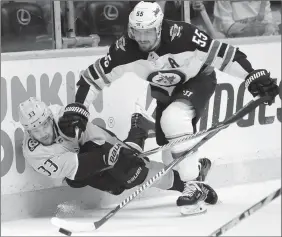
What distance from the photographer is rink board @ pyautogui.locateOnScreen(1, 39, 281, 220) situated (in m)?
3.30

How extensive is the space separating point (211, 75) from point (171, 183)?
51 centimetres

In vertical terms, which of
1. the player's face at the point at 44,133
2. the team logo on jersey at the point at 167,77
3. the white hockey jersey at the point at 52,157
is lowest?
the white hockey jersey at the point at 52,157

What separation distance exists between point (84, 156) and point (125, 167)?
0.69 ft

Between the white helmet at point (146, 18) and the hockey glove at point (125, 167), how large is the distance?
52 cm

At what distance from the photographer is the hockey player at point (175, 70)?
3.14 metres

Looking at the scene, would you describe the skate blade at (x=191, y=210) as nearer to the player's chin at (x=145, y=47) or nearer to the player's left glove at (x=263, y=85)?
the player's left glove at (x=263, y=85)

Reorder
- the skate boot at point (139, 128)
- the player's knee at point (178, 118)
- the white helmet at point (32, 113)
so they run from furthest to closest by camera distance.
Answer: the skate boot at point (139, 128)
the player's knee at point (178, 118)
the white helmet at point (32, 113)

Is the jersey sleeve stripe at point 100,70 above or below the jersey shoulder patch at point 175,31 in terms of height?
below

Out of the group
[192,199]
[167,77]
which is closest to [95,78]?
[167,77]

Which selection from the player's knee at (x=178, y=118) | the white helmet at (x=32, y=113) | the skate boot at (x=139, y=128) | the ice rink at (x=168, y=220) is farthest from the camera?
the skate boot at (x=139, y=128)

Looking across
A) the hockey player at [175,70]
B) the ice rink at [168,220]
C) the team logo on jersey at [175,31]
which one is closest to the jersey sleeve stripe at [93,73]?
the hockey player at [175,70]

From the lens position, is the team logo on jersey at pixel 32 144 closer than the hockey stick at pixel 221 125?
No

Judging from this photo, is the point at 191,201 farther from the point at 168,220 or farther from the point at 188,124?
the point at 188,124

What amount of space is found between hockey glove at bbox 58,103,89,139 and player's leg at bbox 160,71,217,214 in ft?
1.09
